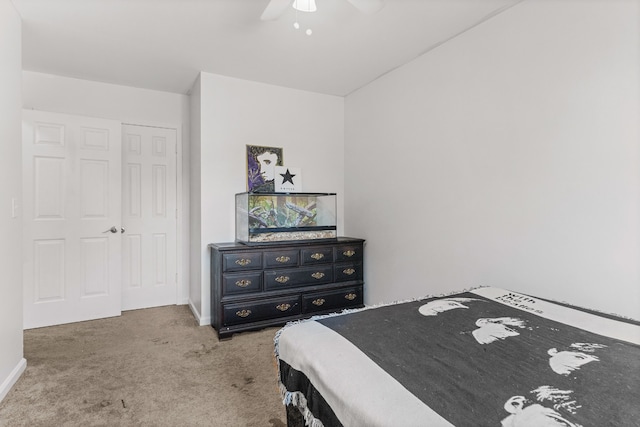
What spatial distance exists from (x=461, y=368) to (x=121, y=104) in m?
4.07

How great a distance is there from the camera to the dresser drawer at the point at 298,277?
9.78 ft

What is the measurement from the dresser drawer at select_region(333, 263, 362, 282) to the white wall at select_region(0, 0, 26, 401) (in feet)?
8.23

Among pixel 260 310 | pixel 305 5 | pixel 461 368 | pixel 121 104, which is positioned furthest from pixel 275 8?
pixel 121 104

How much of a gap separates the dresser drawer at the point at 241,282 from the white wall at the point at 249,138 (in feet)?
1.54

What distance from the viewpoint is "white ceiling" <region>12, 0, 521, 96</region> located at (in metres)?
2.16

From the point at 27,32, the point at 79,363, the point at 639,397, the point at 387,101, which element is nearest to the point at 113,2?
the point at 27,32

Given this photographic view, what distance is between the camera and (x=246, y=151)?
3.38 m

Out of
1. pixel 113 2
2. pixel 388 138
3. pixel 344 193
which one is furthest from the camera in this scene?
pixel 344 193

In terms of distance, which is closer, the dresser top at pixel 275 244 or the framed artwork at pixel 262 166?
the dresser top at pixel 275 244

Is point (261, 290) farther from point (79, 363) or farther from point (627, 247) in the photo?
point (627, 247)

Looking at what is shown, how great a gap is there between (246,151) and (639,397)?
10.6ft

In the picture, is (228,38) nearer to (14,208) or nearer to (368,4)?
(368,4)

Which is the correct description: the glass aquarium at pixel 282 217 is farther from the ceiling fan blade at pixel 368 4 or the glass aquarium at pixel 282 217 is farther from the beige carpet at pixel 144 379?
the ceiling fan blade at pixel 368 4

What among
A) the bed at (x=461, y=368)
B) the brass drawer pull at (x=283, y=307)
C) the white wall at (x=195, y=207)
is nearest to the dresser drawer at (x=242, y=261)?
the brass drawer pull at (x=283, y=307)
